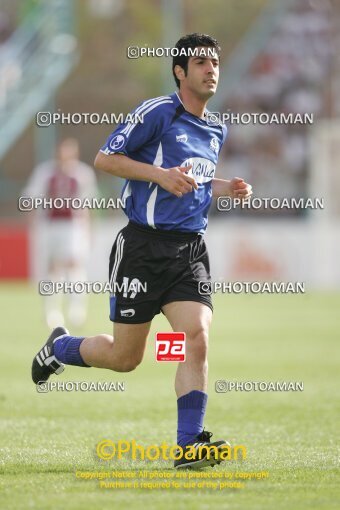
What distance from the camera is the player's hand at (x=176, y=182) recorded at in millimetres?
5895

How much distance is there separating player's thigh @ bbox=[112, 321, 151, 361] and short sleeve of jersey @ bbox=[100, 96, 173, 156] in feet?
3.07

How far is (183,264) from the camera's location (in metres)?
6.24

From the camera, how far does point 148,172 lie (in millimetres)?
6012

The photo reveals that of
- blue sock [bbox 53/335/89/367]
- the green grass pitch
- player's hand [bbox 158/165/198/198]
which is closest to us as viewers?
the green grass pitch

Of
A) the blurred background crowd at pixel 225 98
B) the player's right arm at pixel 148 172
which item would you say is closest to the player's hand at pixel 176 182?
the player's right arm at pixel 148 172

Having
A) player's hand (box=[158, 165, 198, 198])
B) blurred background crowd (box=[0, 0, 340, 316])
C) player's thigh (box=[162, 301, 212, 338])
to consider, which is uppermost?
blurred background crowd (box=[0, 0, 340, 316])

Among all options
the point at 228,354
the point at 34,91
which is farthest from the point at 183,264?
the point at 34,91

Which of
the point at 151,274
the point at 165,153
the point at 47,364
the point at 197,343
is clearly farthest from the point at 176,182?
the point at 47,364

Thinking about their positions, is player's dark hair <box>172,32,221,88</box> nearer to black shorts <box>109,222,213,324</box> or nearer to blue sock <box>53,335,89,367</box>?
black shorts <box>109,222,213,324</box>

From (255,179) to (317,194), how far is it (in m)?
3.09

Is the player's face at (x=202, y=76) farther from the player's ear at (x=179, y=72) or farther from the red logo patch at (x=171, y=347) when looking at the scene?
the red logo patch at (x=171, y=347)

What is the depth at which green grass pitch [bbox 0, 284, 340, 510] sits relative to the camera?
5.12 m

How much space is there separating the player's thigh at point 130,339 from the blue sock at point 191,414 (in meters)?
0.41

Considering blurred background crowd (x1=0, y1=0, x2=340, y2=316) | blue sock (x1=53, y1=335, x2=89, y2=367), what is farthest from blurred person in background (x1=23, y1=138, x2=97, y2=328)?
blue sock (x1=53, y1=335, x2=89, y2=367)
